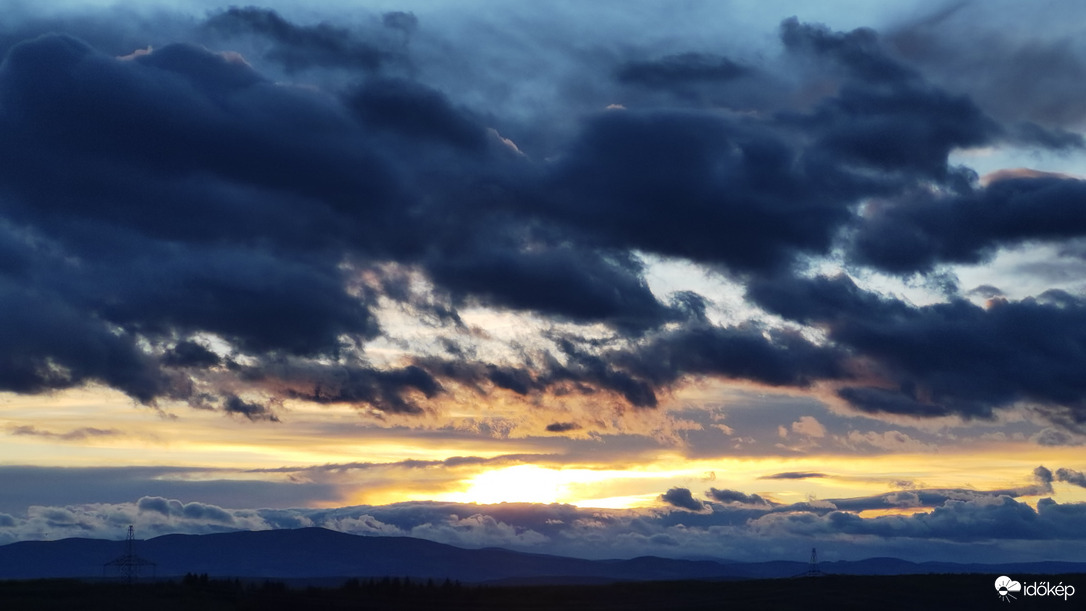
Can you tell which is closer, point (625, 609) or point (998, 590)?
point (625, 609)

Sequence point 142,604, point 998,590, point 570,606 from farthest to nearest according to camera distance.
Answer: point 998,590 → point 570,606 → point 142,604

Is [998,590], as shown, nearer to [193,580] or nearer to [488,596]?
[488,596]

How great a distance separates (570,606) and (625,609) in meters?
10.3

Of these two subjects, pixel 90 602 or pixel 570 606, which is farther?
pixel 570 606

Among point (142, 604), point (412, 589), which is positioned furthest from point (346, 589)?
point (142, 604)

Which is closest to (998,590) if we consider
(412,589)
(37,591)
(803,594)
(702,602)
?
(803,594)

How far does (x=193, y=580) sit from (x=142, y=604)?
21.2 metres

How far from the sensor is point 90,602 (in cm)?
15675

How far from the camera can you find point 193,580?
175375 mm

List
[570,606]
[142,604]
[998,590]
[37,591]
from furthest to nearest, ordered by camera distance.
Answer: [998,590]
[570,606]
[37,591]
[142,604]

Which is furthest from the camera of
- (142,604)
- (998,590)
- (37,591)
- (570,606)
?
(998,590)

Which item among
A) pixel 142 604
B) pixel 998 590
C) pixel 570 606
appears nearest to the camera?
pixel 142 604

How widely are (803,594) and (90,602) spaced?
373 feet

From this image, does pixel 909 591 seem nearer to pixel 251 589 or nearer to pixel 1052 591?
pixel 1052 591
